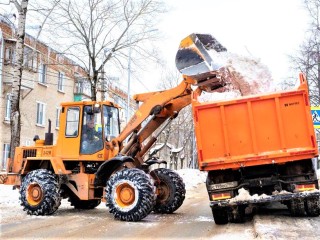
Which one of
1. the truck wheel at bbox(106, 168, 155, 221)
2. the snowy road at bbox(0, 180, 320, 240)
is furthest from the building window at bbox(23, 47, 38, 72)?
the truck wheel at bbox(106, 168, 155, 221)

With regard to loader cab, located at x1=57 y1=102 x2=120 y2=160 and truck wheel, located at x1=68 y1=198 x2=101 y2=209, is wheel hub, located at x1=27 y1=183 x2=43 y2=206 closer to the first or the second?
loader cab, located at x1=57 y1=102 x2=120 y2=160

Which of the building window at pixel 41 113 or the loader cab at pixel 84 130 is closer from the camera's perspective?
the loader cab at pixel 84 130

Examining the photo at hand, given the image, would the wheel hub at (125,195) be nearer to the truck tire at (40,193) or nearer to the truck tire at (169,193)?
the truck tire at (169,193)

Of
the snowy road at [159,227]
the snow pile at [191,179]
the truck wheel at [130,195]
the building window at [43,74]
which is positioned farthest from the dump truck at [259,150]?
the building window at [43,74]

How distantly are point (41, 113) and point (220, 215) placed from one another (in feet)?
83.3

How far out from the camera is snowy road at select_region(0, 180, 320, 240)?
24.6 ft

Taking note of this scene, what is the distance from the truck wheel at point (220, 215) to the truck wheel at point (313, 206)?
1.63 m

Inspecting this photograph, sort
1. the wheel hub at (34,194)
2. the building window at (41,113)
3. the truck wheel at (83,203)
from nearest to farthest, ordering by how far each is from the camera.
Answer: the wheel hub at (34,194), the truck wheel at (83,203), the building window at (41,113)

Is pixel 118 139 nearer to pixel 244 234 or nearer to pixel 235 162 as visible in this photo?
pixel 235 162

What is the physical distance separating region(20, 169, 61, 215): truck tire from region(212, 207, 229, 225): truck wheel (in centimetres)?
417

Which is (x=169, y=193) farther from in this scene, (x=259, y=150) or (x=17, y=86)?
(x=17, y=86)

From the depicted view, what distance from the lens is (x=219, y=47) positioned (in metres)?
9.80

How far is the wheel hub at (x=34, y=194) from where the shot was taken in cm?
1105

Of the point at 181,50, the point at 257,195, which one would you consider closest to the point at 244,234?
the point at 257,195
